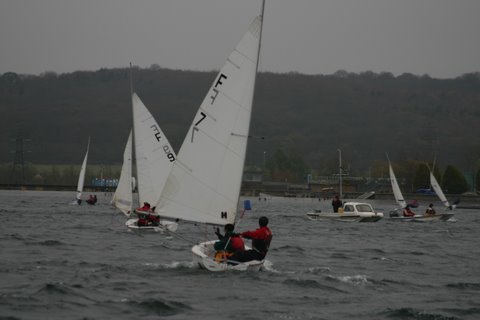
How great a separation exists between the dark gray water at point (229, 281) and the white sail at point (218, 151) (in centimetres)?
180

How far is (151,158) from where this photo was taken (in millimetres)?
47875

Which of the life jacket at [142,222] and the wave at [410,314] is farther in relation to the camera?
the life jacket at [142,222]

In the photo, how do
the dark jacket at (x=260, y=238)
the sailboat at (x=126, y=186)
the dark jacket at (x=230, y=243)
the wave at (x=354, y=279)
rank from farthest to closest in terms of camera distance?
the sailboat at (x=126, y=186), the dark jacket at (x=260, y=238), the dark jacket at (x=230, y=243), the wave at (x=354, y=279)

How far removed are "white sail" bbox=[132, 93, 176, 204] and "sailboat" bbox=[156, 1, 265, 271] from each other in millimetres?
19195

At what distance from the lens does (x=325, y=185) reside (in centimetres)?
18625

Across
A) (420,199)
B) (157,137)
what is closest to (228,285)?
(157,137)

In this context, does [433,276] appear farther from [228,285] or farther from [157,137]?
[157,137]

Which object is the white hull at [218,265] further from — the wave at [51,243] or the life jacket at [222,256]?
the wave at [51,243]

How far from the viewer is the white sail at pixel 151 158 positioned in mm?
47438

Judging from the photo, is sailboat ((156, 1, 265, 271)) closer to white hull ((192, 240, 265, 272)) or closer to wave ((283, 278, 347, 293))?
white hull ((192, 240, 265, 272))

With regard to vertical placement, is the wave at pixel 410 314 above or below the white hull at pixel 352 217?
below

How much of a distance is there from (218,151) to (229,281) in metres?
4.35

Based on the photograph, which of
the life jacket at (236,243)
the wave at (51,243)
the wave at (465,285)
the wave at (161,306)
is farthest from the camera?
the wave at (51,243)

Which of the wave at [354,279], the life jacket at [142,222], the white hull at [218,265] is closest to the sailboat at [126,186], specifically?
the life jacket at [142,222]
